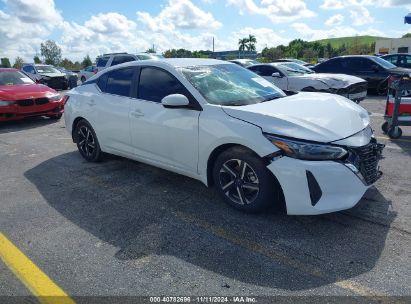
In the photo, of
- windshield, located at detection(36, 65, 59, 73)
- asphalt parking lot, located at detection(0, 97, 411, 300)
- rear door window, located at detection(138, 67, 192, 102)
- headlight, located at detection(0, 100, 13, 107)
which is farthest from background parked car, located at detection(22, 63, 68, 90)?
rear door window, located at detection(138, 67, 192, 102)

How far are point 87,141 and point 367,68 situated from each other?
37.8 feet

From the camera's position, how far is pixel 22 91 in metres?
9.25

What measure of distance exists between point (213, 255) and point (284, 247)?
62 centimetres

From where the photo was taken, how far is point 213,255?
300 centimetres

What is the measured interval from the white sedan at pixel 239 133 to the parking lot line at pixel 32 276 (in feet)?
6.00

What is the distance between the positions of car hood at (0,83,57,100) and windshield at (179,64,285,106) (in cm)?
655

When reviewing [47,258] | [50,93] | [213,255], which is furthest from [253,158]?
[50,93]

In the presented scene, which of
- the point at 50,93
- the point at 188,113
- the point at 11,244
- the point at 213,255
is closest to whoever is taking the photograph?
the point at 213,255

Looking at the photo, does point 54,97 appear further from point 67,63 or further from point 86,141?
point 67,63

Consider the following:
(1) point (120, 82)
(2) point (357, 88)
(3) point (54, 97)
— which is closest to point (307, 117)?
(1) point (120, 82)

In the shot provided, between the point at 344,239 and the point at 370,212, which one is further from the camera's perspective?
the point at 370,212

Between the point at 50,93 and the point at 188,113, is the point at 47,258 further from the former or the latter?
the point at 50,93

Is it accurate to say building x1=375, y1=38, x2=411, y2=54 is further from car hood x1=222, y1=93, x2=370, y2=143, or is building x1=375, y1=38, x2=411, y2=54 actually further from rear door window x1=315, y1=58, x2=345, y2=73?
car hood x1=222, y1=93, x2=370, y2=143

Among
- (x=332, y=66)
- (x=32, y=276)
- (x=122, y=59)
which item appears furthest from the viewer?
(x=122, y=59)
